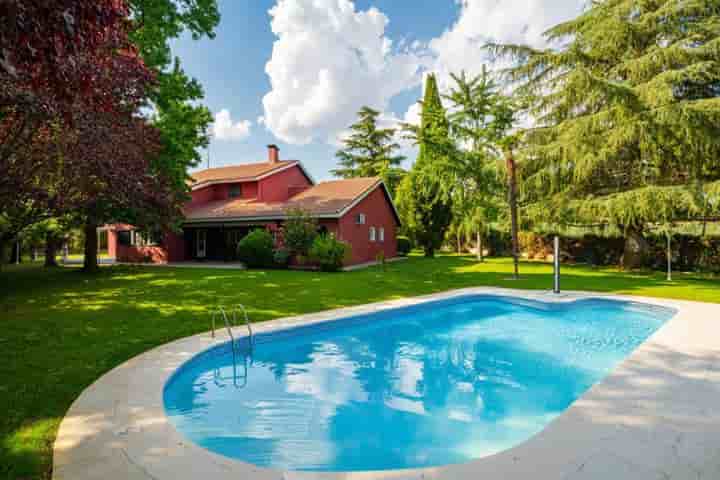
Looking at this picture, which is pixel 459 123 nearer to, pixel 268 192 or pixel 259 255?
pixel 268 192

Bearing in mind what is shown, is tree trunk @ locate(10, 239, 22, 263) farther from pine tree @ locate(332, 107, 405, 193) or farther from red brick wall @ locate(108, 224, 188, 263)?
pine tree @ locate(332, 107, 405, 193)

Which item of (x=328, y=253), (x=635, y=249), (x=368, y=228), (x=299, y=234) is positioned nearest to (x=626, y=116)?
(x=635, y=249)

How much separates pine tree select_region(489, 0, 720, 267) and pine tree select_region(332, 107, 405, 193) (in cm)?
2024

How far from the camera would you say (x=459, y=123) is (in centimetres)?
2583

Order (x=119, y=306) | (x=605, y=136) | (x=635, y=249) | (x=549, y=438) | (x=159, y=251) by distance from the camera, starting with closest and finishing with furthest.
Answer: (x=549, y=438) → (x=119, y=306) → (x=605, y=136) → (x=635, y=249) → (x=159, y=251)

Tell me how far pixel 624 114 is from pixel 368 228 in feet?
43.9

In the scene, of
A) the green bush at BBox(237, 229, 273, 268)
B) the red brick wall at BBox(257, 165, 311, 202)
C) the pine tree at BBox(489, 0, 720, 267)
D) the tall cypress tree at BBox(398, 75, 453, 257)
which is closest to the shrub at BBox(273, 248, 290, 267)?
the green bush at BBox(237, 229, 273, 268)

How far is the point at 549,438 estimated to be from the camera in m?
3.37

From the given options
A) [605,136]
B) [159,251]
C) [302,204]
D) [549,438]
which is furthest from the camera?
[159,251]

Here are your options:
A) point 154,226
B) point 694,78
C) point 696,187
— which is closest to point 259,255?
point 154,226

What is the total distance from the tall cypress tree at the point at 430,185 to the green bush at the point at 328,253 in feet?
29.9

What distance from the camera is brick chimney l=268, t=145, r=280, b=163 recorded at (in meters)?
27.5

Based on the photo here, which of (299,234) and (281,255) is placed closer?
(299,234)

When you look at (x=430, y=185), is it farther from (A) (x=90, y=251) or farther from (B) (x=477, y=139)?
(A) (x=90, y=251)
